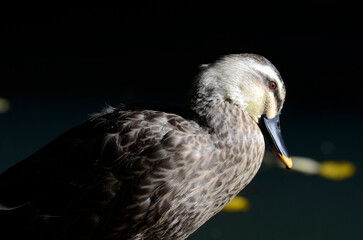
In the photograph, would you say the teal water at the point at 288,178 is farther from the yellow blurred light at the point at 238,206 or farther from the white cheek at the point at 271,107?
the white cheek at the point at 271,107

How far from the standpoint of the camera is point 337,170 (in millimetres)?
1894

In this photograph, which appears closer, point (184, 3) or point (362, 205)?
point (362, 205)

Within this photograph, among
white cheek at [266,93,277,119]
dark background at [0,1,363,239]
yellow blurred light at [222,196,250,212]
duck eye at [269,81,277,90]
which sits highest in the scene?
duck eye at [269,81,277,90]

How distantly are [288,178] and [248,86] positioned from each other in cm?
69

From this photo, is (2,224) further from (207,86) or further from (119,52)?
(119,52)

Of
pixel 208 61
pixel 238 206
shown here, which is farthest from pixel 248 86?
pixel 208 61

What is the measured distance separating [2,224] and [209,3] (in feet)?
6.15

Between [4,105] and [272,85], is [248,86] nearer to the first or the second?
[272,85]

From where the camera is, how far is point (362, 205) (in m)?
1.74

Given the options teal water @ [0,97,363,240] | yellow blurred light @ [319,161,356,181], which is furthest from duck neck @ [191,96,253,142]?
yellow blurred light @ [319,161,356,181]

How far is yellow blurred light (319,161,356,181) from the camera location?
73.4 inches

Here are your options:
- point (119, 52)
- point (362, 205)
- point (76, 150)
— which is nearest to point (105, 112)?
point (76, 150)

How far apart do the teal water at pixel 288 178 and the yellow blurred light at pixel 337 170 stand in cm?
2

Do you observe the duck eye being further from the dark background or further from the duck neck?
the dark background
